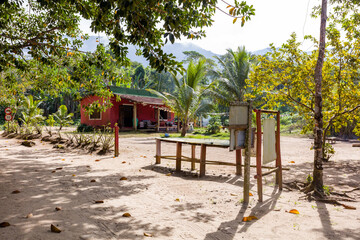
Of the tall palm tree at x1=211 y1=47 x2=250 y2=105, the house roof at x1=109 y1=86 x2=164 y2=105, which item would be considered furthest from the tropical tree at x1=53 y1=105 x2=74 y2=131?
the tall palm tree at x1=211 y1=47 x2=250 y2=105

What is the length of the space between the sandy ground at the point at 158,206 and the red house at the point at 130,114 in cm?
1584

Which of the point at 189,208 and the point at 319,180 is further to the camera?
the point at 319,180

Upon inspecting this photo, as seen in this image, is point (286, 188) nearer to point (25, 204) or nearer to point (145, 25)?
point (145, 25)

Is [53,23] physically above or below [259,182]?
above

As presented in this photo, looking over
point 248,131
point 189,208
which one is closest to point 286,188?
point 248,131

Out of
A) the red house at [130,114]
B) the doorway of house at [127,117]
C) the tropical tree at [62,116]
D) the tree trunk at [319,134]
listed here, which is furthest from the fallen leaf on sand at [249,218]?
the doorway of house at [127,117]

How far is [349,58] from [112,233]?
669cm

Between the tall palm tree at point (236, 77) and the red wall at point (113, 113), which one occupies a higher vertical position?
the tall palm tree at point (236, 77)

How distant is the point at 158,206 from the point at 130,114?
23.5 meters

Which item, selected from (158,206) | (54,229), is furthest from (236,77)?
(54,229)

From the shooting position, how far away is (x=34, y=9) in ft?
29.8

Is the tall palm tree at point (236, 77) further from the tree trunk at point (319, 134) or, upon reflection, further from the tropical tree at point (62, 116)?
the tree trunk at point (319, 134)

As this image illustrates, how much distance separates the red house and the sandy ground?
52.0 ft

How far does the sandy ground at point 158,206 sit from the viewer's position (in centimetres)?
313
